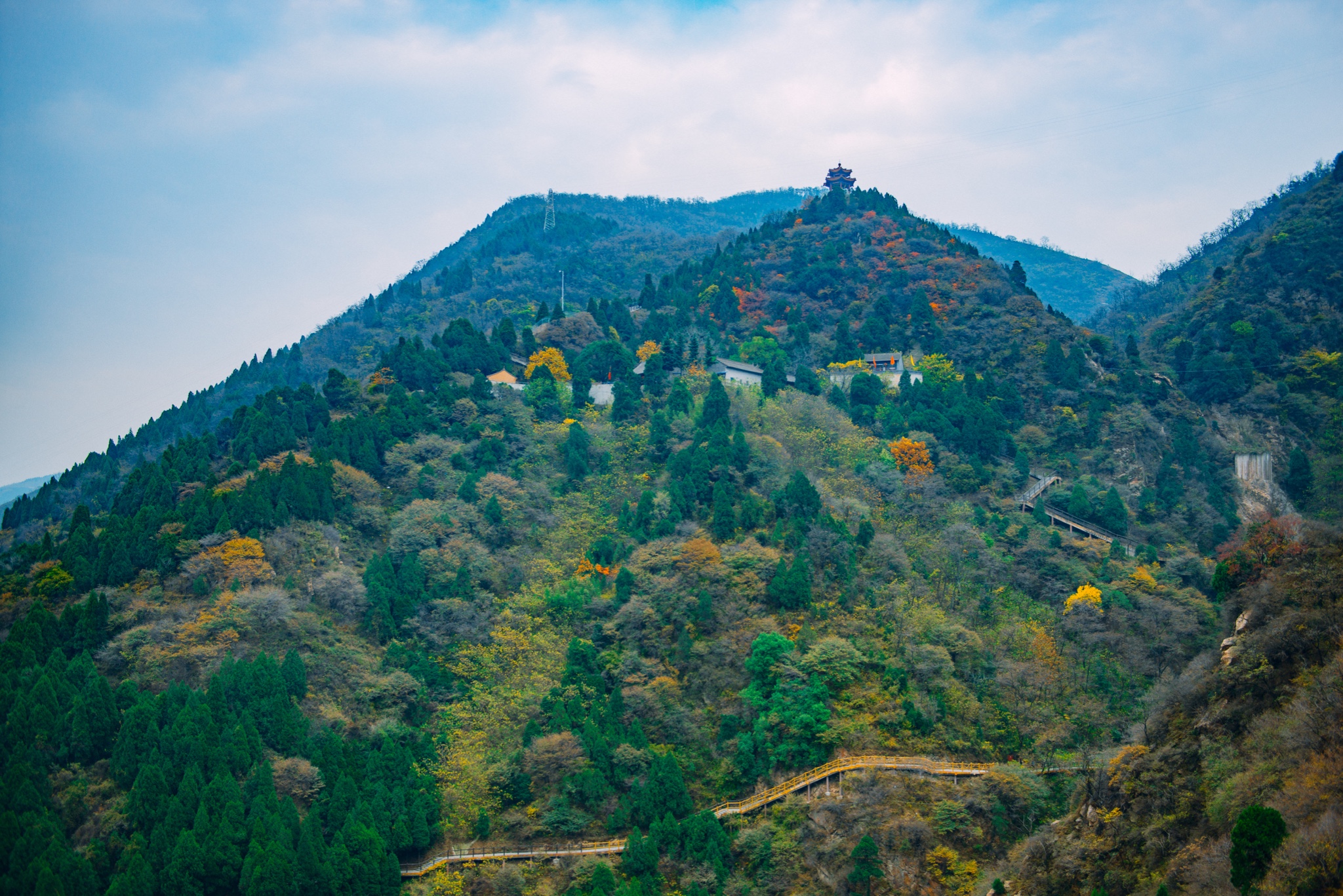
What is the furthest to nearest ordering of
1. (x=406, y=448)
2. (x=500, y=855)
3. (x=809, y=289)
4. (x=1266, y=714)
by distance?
1. (x=809, y=289)
2. (x=406, y=448)
3. (x=500, y=855)
4. (x=1266, y=714)

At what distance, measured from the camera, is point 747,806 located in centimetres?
3244

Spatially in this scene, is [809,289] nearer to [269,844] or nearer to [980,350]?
[980,350]

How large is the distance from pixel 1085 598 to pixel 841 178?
53.3 m

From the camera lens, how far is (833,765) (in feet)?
106

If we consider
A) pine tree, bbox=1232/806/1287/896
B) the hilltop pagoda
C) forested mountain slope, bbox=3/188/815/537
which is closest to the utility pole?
forested mountain slope, bbox=3/188/815/537

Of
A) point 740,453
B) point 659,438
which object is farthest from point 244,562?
point 740,453

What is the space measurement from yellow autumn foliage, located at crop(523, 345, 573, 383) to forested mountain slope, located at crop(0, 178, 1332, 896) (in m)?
1.41

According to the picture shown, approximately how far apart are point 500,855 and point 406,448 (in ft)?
71.2

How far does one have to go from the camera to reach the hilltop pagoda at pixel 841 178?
8356 centimetres

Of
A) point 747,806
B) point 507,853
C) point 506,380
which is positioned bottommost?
point 507,853

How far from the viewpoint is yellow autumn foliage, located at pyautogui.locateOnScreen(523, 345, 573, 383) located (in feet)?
189

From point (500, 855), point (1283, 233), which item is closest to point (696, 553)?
point (500, 855)

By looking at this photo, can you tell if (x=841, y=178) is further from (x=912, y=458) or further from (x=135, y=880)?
(x=135, y=880)

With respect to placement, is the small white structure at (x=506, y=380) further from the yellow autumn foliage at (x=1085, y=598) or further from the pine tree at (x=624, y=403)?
the yellow autumn foliage at (x=1085, y=598)
